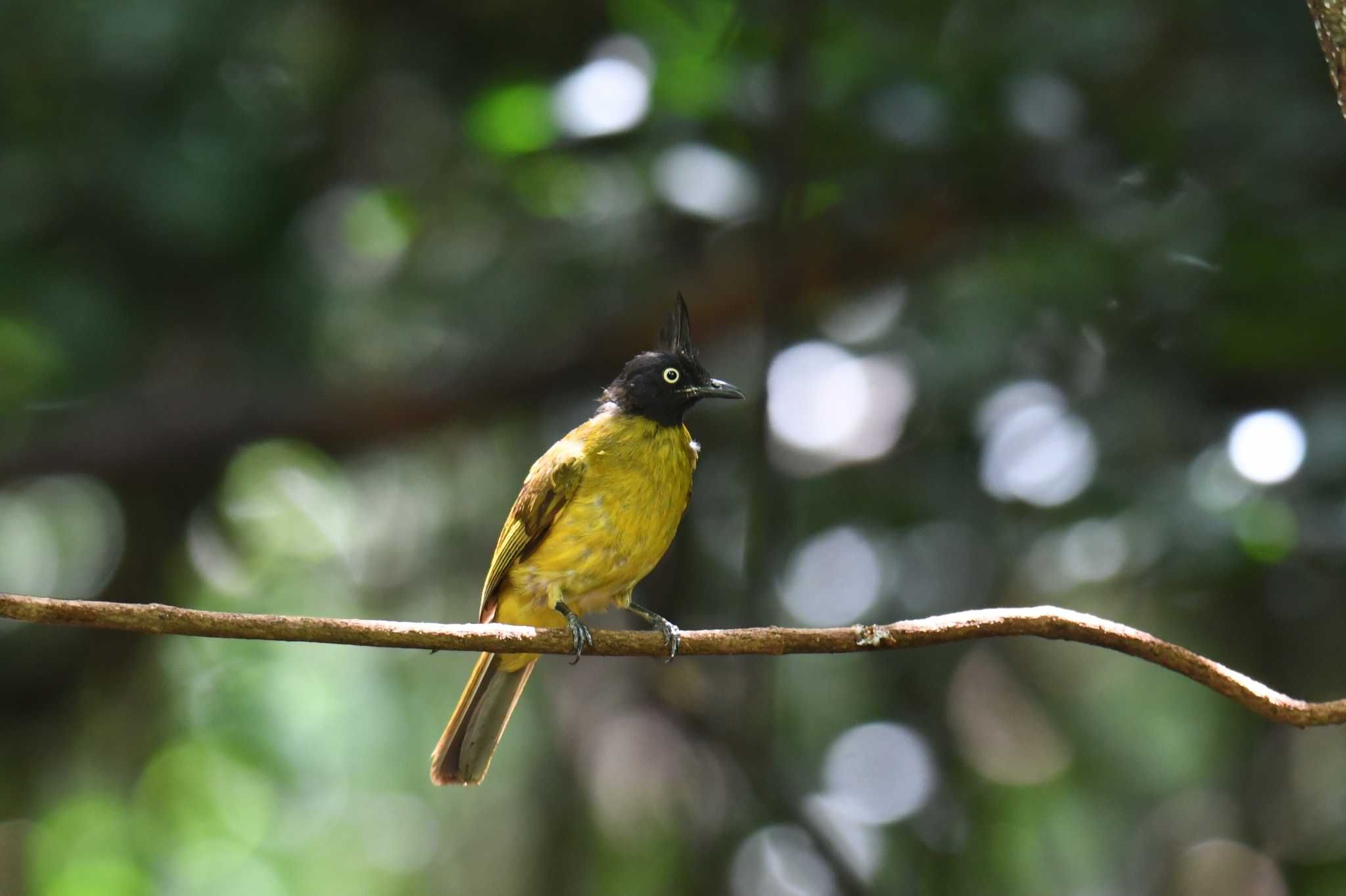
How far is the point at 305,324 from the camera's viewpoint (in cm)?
503

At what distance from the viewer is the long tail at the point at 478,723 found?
3.62 metres

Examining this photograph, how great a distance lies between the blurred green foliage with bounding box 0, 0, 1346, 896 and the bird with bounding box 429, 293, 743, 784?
0.29m

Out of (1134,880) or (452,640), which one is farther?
(1134,880)

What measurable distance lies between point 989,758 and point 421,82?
329 centimetres

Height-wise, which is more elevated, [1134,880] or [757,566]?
[757,566]

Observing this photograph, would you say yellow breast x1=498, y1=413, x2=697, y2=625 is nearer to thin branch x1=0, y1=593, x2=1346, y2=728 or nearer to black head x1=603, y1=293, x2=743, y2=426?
black head x1=603, y1=293, x2=743, y2=426

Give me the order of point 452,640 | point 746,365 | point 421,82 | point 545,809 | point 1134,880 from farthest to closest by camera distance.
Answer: point 746,365 < point 421,82 < point 545,809 < point 1134,880 < point 452,640

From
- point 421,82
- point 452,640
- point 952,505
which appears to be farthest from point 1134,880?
point 421,82

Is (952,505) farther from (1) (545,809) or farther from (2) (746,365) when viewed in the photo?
(1) (545,809)

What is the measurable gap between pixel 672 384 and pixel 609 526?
0.50 m

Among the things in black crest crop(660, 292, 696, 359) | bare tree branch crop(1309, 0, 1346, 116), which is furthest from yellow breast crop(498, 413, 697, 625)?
bare tree branch crop(1309, 0, 1346, 116)

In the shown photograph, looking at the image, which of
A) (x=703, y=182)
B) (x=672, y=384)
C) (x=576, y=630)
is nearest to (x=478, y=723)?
(x=576, y=630)

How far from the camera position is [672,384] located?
3.91m

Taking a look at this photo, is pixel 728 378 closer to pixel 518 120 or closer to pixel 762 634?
pixel 518 120
